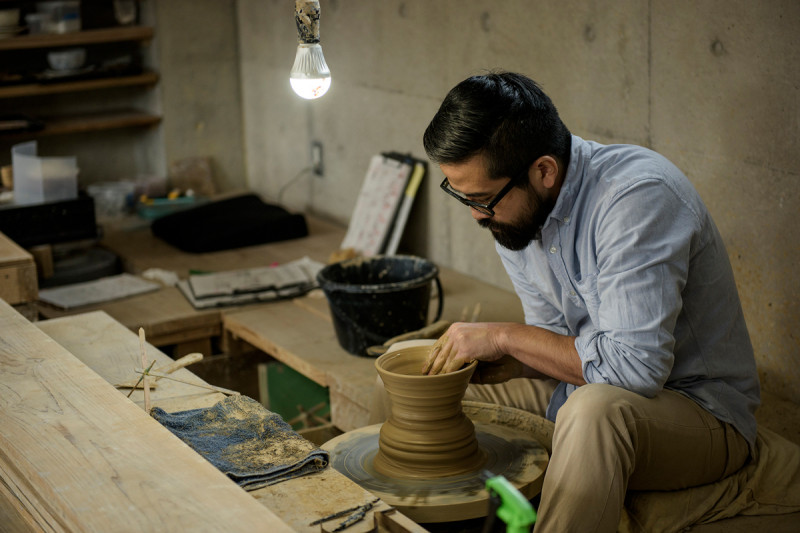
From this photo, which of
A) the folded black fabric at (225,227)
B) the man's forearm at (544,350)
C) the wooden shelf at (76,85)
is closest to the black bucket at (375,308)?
the man's forearm at (544,350)

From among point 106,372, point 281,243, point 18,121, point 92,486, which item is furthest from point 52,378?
point 18,121

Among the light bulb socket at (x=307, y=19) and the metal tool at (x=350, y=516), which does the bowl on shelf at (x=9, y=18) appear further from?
the metal tool at (x=350, y=516)

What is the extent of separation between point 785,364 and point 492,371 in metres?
1.09

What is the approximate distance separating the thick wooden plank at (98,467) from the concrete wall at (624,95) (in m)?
1.93

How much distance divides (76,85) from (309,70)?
11.3ft

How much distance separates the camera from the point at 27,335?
90.3 inches

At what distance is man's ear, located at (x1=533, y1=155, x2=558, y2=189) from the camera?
211 cm

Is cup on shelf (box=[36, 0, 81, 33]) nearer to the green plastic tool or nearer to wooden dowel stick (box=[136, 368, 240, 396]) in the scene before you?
wooden dowel stick (box=[136, 368, 240, 396])

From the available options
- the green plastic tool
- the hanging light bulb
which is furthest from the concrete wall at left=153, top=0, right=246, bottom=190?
the green plastic tool

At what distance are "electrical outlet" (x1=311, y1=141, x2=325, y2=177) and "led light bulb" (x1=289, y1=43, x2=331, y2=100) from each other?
2841 millimetres

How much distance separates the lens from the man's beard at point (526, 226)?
2.16 metres

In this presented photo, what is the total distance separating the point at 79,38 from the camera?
5.25 m

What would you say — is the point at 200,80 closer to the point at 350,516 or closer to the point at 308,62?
the point at 308,62

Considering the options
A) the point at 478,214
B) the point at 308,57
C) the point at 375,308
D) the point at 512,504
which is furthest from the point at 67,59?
the point at 512,504
